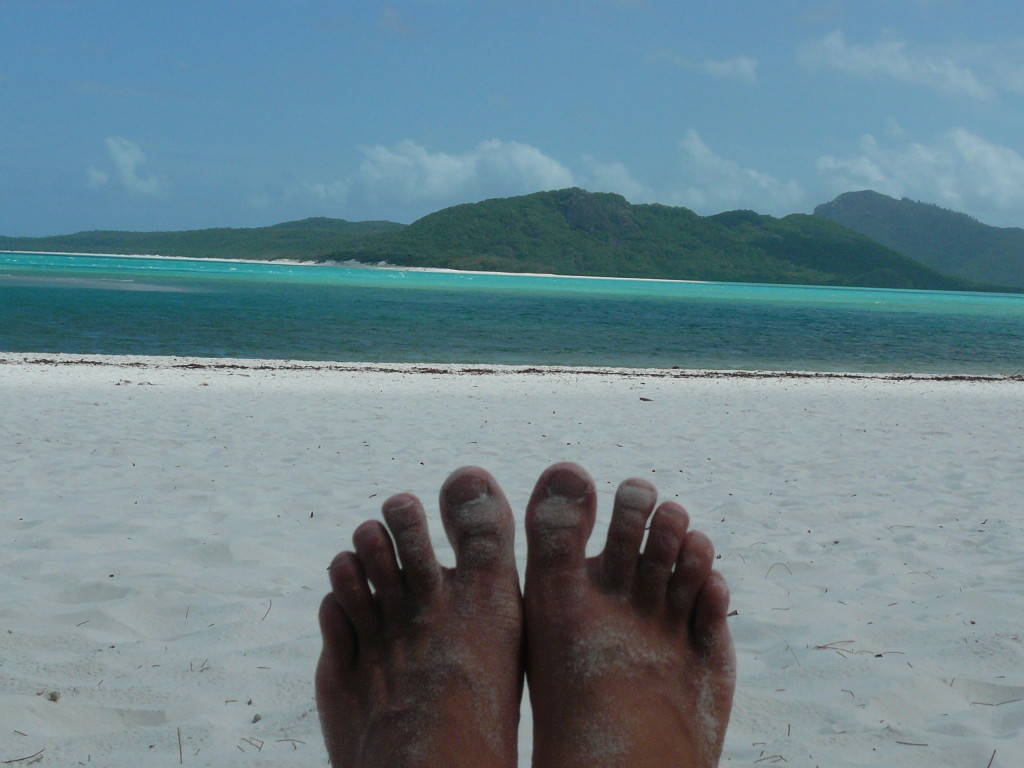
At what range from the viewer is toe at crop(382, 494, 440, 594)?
1.60 metres

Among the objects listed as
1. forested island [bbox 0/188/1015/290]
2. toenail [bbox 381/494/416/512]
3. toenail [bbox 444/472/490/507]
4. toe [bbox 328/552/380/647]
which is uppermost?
forested island [bbox 0/188/1015/290]

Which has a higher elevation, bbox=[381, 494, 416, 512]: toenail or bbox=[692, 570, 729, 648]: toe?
bbox=[381, 494, 416, 512]: toenail

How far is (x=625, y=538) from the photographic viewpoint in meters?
1.66

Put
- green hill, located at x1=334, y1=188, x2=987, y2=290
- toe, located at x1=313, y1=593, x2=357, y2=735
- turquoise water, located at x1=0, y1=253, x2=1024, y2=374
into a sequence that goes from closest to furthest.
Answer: toe, located at x1=313, y1=593, x2=357, y2=735, turquoise water, located at x1=0, y1=253, x2=1024, y2=374, green hill, located at x1=334, y1=188, x2=987, y2=290

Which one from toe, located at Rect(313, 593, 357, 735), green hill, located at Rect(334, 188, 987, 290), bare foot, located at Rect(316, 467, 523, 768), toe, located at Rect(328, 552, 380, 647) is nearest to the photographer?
bare foot, located at Rect(316, 467, 523, 768)

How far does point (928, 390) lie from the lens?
880cm

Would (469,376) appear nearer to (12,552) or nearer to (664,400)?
(664,400)

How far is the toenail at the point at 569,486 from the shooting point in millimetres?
1684

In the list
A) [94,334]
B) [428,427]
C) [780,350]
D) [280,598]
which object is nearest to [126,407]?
[428,427]

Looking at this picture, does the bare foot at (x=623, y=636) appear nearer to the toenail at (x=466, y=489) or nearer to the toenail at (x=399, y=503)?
the toenail at (x=466, y=489)

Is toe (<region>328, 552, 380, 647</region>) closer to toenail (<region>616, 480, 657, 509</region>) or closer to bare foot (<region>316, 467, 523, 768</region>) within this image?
bare foot (<region>316, 467, 523, 768</region>)

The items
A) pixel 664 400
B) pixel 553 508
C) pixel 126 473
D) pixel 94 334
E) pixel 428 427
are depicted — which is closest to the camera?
pixel 553 508

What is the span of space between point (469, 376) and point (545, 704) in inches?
310

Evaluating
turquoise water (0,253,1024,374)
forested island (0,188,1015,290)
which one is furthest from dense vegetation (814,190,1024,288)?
turquoise water (0,253,1024,374)
